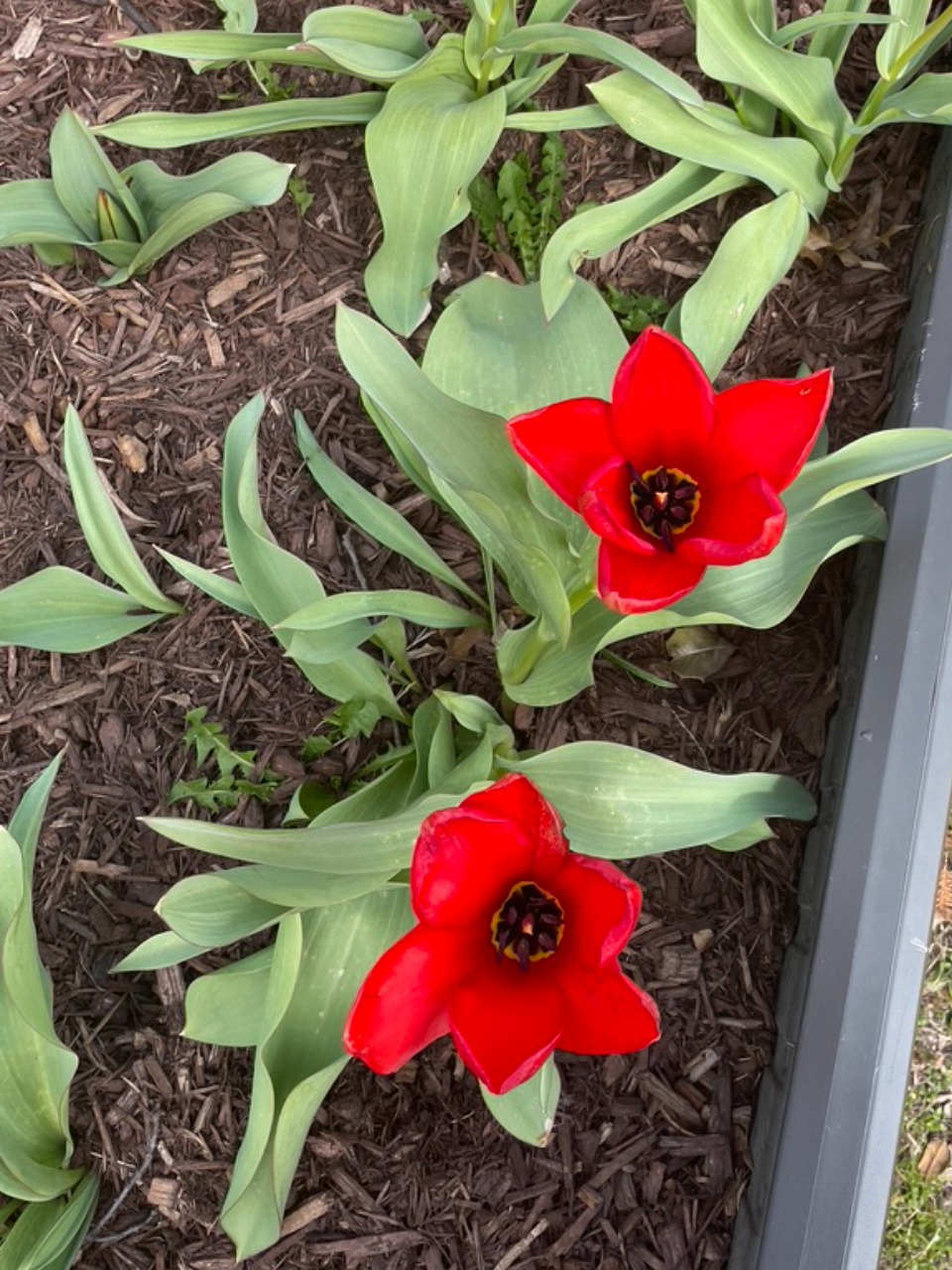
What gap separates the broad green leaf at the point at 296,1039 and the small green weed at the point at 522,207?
91 cm

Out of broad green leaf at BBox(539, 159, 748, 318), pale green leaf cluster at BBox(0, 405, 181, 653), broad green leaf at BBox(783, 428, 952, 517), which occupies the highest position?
broad green leaf at BBox(539, 159, 748, 318)

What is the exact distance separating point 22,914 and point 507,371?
81 centimetres

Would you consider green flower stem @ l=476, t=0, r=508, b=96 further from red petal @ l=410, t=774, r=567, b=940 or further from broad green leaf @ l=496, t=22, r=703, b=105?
red petal @ l=410, t=774, r=567, b=940

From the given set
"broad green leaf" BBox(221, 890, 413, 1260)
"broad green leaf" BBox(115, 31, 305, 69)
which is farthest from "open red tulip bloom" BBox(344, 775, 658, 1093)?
"broad green leaf" BBox(115, 31, 305, 69)

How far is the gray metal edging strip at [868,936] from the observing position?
1172 millimetres

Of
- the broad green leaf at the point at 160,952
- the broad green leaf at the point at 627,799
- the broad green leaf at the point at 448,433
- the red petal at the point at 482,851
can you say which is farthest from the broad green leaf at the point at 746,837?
the broad green leaf at the point at 160,952

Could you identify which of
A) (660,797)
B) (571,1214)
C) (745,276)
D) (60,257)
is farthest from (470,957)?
(60,257)

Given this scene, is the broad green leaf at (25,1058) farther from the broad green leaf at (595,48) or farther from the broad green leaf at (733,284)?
the broad green leaf at (595,48)

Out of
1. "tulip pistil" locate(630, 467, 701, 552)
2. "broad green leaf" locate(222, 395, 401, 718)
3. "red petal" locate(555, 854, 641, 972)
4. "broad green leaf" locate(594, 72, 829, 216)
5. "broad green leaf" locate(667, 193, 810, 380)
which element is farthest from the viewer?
"broad green leaf" locate(594, 72, 829, 216)

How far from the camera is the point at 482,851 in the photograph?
0.82 metres

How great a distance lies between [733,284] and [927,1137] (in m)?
1.02

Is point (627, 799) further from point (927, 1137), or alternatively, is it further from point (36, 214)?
point (36, 214)

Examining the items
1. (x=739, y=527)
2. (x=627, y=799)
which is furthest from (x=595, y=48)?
(x=627, y=799)

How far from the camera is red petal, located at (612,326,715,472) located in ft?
2.77
